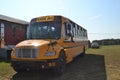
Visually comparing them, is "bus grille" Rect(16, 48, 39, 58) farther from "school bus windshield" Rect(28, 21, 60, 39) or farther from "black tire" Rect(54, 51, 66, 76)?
"school bus windshield" Rect(28, 21, 60, 39)

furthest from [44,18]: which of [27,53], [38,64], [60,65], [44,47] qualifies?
[38,64]

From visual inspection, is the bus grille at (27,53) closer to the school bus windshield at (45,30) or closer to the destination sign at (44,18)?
the school bus windshield at (45,30)

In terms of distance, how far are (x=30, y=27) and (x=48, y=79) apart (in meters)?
3.25

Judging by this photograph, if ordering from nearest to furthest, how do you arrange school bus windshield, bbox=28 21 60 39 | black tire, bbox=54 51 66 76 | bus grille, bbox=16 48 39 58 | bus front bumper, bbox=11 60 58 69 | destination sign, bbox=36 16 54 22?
bus front bumper, bbox=11 60 58 69 → bus grille, bbox=16 48 39 58 → black tire, bbox=54 51 66 76 → school bus windshield, bbox=28 21 60 39 → destination sign, bbox=36 16 54 22

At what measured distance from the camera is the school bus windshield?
10.1 metres

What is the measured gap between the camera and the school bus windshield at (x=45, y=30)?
33.1 feet

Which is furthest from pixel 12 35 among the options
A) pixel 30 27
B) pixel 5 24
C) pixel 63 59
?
pixel 63 59

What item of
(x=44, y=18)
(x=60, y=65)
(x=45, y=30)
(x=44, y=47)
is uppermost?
(x=44, y=18)

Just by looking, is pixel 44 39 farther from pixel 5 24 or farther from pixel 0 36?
pixel 5 24

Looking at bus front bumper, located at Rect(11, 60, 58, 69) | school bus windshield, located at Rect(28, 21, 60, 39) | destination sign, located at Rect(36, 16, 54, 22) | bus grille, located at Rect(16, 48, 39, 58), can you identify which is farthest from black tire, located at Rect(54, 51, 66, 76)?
destination sign, located at Rect(36, 16, 54, 22)

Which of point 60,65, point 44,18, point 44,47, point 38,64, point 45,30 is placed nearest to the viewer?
point 38,64

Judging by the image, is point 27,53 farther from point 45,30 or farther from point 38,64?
point 45,30

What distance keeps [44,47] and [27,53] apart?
0.83m

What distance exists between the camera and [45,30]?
10.2 meters
